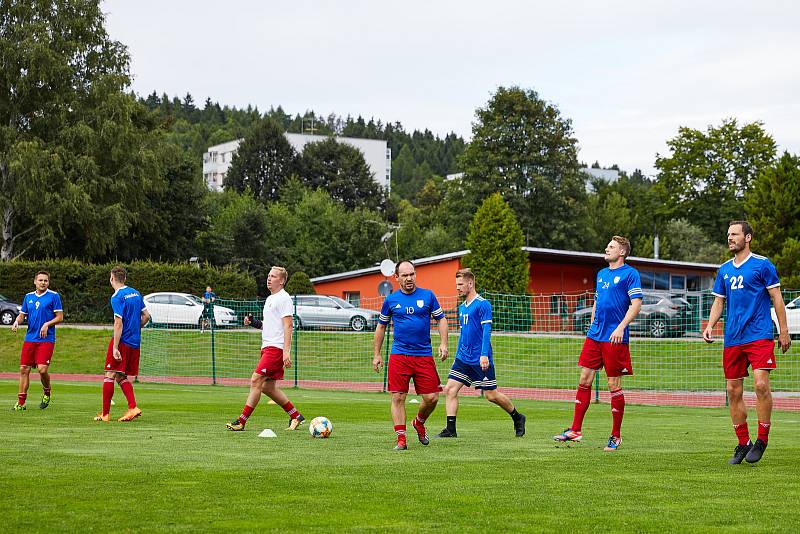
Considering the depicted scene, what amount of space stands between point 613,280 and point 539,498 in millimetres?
3990

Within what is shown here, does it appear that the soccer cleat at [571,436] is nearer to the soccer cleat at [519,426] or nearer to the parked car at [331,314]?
the soccer cleat at [519,426]

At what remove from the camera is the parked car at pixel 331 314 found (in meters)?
36.8

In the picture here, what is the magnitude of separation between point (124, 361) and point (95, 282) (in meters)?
33.4

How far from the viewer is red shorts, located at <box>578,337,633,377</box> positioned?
10.4m

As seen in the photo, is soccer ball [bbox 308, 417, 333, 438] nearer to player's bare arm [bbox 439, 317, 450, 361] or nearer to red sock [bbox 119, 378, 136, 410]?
player's bare arm [bbox 439, 317, 450, 361]

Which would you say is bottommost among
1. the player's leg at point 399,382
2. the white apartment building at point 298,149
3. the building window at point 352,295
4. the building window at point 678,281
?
the player's leg at point 399,382

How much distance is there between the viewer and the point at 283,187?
92875 mm

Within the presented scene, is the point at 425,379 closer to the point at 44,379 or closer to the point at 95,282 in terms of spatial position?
the point at 44,379

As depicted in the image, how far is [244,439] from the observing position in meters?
11.2

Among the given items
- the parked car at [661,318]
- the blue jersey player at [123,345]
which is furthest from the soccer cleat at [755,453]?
the parked car at [661,318]

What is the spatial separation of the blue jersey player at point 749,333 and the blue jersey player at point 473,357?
10.8 ft

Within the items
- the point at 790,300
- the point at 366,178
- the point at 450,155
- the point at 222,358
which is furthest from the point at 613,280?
the point at 450,155

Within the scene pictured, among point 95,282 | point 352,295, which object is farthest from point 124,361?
point 352,295

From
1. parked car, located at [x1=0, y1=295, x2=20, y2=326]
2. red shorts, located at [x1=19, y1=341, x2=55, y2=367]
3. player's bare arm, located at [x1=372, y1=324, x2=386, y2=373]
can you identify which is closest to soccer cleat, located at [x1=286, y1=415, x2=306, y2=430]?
player's bare arm, located at [x1=372, y1=324, x2=386, y2=373]
